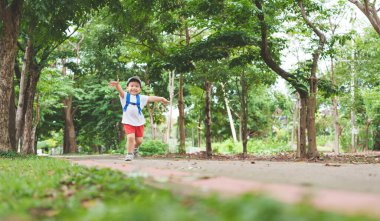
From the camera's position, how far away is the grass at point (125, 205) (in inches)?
75.2

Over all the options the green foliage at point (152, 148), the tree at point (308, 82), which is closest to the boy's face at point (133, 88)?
the tree at point (308, 82)

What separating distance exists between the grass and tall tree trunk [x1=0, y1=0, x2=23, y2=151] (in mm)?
8565

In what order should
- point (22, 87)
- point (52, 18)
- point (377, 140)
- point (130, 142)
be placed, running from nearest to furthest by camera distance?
point (130, 142) < point (52, 18) < point (22, 87) < point (377, 140)

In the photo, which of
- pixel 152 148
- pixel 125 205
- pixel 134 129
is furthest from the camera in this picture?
pixel 152 148

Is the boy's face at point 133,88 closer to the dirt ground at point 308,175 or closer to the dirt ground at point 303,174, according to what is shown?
the dirt ground at point 303,174

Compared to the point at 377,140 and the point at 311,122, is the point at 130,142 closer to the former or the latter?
the point at 311,122

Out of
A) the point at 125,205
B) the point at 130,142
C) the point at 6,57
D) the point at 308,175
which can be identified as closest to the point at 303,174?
the point at 308,175

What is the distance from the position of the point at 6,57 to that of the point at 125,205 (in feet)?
36.4

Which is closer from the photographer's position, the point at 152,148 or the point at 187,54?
the point at 187,54

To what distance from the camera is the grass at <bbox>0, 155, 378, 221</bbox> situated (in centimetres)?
191

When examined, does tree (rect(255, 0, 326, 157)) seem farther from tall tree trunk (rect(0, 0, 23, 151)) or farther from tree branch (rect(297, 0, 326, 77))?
tall tree trunk (rect(0, 0, 23, 151))

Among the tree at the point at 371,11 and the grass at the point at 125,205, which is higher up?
the tree at the point at 371,11

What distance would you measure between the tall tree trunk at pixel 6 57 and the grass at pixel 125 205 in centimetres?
857

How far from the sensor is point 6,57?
12.2 m
